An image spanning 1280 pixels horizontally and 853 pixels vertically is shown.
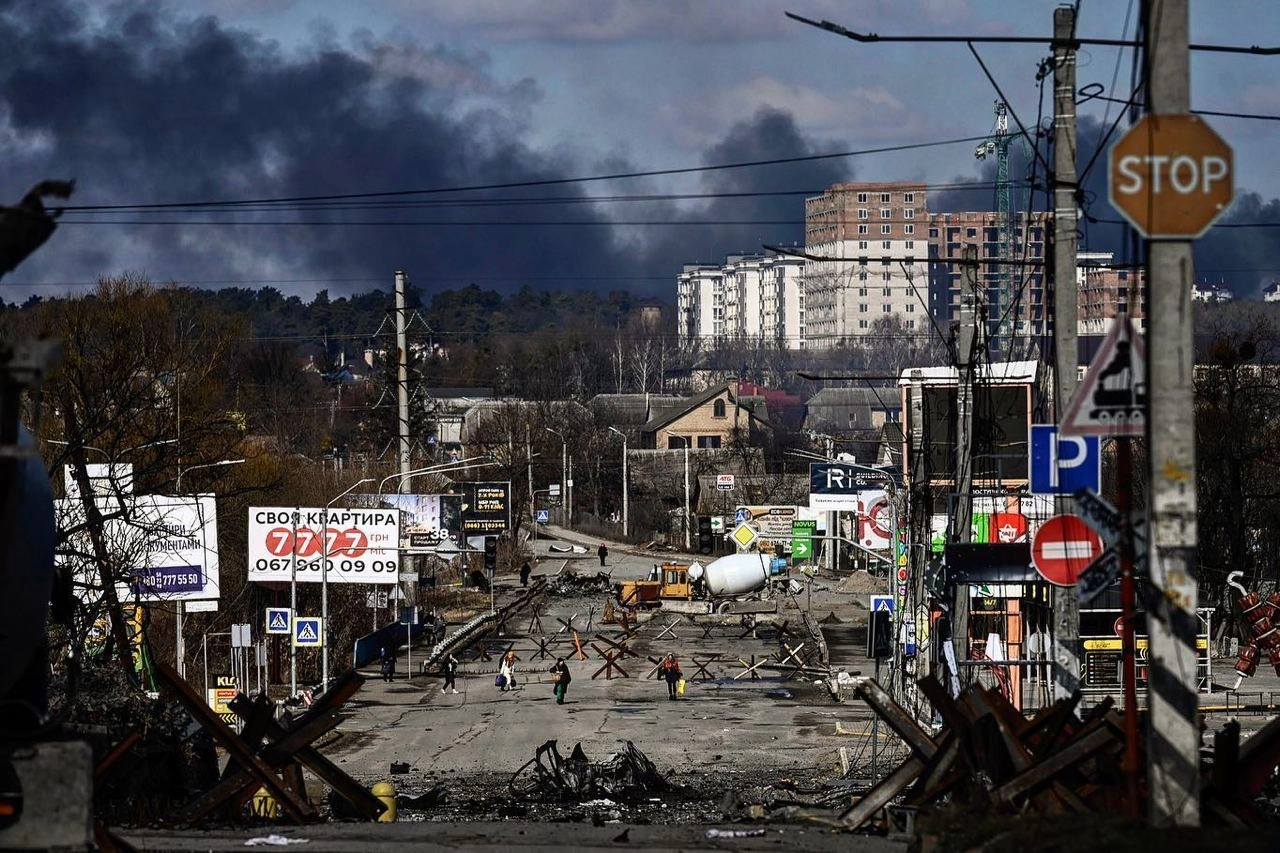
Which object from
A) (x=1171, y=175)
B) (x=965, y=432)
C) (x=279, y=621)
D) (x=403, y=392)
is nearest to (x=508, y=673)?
(x=279, y=621)

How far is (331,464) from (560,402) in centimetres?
7162

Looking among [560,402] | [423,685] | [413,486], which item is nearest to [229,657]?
[423,685]

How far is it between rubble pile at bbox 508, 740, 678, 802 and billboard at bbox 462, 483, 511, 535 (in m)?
59.3

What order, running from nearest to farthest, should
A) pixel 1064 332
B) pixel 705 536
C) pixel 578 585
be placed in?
pixel 1064 332 < pixel 578 585 < pixel 705 536

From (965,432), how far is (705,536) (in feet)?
249

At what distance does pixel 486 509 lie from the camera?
85312mm

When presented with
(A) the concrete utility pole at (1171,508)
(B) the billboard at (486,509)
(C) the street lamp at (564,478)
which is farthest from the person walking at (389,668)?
(C) the street lamp at (564,478)

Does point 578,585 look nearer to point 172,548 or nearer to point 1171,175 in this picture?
point 172,548

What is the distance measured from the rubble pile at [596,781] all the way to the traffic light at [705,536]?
81547 millimetres

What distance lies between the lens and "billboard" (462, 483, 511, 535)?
83.9 meters

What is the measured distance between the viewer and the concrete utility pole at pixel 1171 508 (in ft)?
33.0

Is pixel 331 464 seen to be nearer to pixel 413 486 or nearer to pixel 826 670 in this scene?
pixel 413 486

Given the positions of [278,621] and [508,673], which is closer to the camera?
[278,621]

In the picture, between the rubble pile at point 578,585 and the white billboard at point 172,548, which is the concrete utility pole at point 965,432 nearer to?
the white billboard at point 172,548
